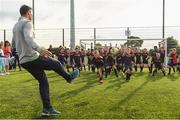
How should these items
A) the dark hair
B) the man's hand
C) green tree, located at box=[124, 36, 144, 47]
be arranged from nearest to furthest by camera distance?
the man's hand → the dark hair → green tree, located at box=[124, 36, 144, 47]

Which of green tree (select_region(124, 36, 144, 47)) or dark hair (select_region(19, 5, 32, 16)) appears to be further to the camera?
green tree (select_region(124, 36, 144, 47))

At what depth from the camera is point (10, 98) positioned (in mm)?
12227

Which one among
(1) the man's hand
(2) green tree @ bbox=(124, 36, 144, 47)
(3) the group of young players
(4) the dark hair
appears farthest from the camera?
(2) green tree @ bbox=(124, 36, 144, 47)

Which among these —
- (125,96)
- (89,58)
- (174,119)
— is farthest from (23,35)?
(89,58)

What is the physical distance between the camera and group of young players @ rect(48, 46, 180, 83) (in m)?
22.0

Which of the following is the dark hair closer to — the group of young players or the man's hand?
the man's hand

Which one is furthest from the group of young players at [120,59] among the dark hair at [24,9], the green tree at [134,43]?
the dark hair at [24,9]

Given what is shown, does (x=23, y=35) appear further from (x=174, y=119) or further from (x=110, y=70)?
(x=110, y=70)

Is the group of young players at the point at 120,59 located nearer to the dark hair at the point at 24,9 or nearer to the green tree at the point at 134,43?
the green tree at the point at 134,43

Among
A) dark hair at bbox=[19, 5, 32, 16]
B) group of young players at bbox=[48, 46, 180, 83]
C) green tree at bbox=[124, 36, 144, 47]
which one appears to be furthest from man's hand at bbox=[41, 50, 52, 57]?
green tree at bbox=[124, 36, 144, 47]

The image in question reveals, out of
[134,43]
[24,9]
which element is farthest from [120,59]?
[24,9]

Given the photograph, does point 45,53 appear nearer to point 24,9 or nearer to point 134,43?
point 24,9

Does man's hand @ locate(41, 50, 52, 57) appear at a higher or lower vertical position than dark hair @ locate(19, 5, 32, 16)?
lower

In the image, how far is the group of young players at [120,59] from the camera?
22.0m
